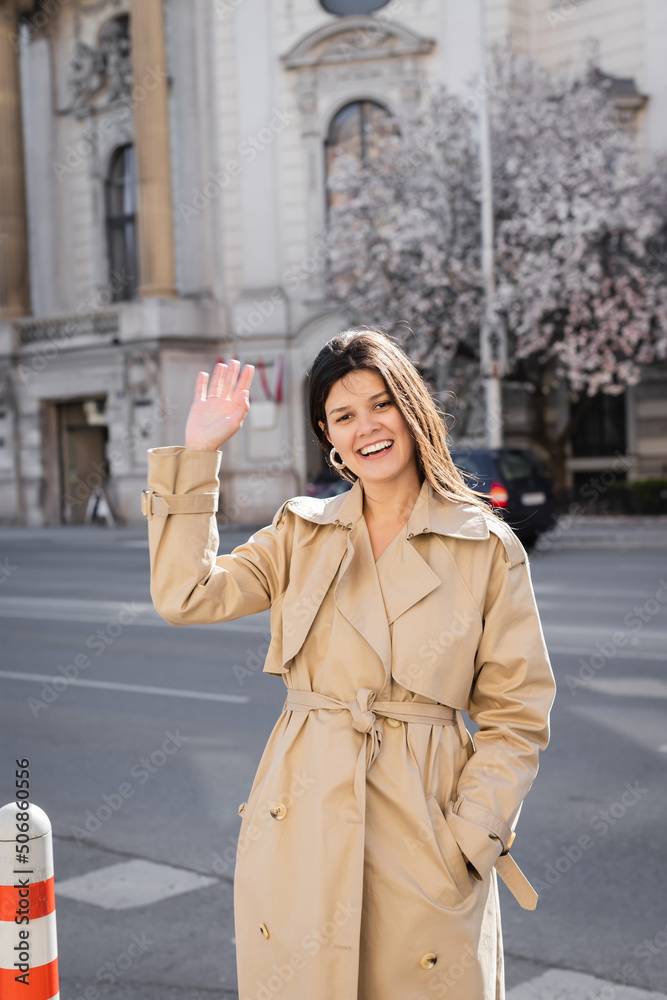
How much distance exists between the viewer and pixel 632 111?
2700cm

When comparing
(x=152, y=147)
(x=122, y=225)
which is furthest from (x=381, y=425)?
(x=122, y=225)

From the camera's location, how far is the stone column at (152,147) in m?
29.7

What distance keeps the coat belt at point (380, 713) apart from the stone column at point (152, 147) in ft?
92.5

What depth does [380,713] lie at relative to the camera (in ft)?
7.72

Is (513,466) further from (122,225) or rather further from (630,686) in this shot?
(122,225)

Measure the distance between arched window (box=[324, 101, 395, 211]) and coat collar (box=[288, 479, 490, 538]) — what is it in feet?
88.6

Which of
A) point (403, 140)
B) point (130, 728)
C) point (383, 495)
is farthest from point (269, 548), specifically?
point (403, 140)

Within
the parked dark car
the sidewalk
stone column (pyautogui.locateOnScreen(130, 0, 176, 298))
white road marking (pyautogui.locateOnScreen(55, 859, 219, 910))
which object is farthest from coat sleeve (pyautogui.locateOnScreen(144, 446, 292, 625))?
stone column (pyautogui.locateOnScreen(130, 0, 176, 298))

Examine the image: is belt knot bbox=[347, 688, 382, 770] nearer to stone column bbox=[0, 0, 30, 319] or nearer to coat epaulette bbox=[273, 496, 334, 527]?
coat epaulette bbox=[273, 496, 334, 527]

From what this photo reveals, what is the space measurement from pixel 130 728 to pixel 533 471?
1213 cm

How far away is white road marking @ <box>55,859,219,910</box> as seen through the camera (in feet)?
15.7

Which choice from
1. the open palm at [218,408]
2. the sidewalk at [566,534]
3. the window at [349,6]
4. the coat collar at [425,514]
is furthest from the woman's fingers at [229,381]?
the window at [349,6]

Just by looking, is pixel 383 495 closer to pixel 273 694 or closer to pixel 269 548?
pixel 269 548

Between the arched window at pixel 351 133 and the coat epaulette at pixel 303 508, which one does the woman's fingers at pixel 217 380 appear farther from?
the arched window at pixel 351 133
